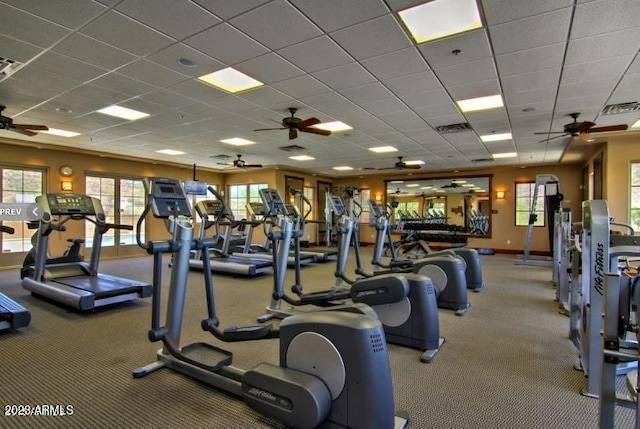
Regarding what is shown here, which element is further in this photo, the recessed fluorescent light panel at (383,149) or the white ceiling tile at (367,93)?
the recessed fluorescent light panel at (383,149)

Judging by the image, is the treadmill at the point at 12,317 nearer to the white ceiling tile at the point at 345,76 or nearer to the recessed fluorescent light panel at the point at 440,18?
the white ceiling tile at the point at 345,76

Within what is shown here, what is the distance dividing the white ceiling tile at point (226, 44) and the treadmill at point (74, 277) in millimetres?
2303

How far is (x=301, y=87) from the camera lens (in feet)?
14.5

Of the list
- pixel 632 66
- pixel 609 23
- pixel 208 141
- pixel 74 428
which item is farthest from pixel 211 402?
pixel 208 141

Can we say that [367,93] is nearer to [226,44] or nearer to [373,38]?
[373,38]

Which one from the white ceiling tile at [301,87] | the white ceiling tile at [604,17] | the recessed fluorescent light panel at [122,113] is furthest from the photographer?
the recessed fluorescent light panel at [122,113]

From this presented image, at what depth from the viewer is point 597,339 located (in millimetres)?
2332

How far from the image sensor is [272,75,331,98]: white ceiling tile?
13.7ft

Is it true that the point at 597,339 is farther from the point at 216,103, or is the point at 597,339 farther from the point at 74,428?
the point at 216,103

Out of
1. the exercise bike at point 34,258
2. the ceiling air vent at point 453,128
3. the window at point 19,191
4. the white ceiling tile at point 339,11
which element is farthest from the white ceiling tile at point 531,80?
the window at point 19,191

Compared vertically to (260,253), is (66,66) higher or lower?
higher

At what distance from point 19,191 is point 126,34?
703 cm

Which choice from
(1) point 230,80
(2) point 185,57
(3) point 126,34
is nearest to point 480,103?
(1) point 230,80

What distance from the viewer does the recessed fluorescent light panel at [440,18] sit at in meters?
2.75
